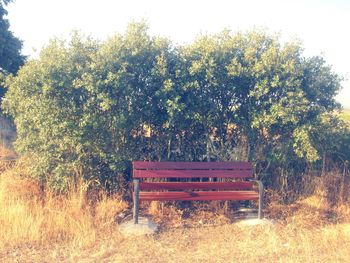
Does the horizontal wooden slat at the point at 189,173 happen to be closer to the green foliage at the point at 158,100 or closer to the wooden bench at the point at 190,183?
the wooden bench at the point at 190,183

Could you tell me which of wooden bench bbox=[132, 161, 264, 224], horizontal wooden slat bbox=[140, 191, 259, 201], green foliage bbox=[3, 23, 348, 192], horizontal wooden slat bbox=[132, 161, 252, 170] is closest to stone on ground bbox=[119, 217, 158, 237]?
wooden bench bbox=[132, 161, 264, 224]

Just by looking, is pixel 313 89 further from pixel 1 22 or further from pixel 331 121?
pixel 1 22

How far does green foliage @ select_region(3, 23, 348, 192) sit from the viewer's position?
505 cm

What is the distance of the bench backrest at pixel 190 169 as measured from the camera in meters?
5.02

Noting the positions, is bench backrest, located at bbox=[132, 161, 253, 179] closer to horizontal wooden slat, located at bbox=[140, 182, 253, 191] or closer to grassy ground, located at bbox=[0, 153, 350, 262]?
horizontal wooden slat, located at bbox=[140, 182, 253, 191]

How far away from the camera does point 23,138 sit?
5.73 m

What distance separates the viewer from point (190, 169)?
525 cm

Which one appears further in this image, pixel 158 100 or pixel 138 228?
pixel 158 100

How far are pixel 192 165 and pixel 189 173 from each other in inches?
5.5

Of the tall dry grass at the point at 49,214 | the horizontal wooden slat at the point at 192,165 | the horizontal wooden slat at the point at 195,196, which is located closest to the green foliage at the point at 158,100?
the tall dry grass at the point at 49,214

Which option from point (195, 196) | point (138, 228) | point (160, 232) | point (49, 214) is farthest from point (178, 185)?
point (49, 214)

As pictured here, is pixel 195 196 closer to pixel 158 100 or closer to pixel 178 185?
pixel 178 185

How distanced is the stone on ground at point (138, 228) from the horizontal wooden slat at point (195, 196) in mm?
311

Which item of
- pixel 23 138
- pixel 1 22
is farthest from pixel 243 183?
pixel 1 22
